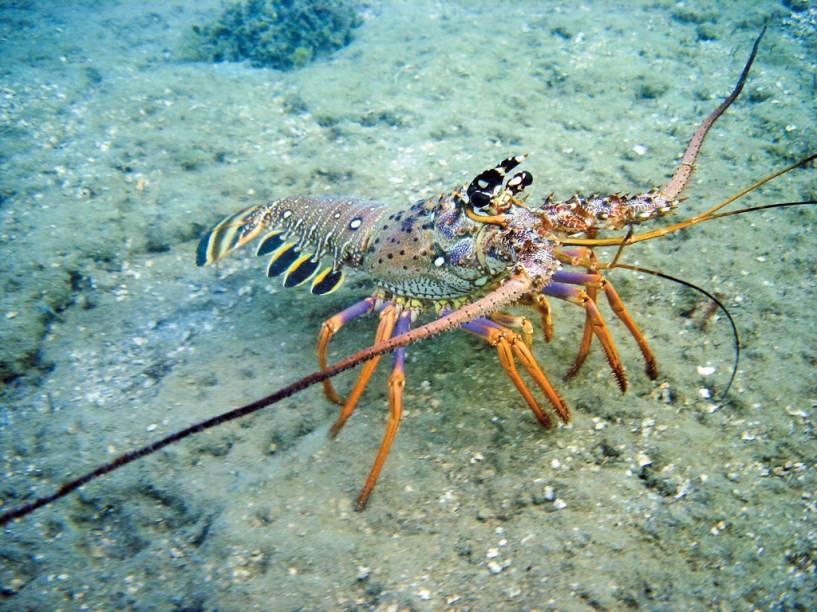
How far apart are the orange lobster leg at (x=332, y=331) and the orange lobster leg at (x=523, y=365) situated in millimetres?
921

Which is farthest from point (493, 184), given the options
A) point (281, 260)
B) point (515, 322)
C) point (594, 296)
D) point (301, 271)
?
point (281, 260)

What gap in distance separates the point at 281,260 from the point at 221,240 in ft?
1.94

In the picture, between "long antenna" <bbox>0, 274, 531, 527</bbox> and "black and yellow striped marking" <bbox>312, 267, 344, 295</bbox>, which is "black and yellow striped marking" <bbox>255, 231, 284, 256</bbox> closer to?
"black and yellow striped marking" <bbox>312, 267, 344, 295</bbox>

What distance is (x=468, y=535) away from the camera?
2520mm

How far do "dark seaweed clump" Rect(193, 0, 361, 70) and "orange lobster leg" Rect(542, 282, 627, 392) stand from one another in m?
6.32

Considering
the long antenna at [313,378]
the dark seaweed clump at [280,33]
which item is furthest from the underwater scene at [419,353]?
the dark seaweed clump at [280,33]

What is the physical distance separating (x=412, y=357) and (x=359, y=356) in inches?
71.1

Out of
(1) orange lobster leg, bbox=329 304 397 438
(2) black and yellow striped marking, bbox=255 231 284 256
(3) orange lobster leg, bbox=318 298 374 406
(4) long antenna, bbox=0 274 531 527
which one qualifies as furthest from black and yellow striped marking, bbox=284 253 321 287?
(4) long antenna, bbox=0 274 531 527

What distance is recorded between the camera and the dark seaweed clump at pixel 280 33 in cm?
771

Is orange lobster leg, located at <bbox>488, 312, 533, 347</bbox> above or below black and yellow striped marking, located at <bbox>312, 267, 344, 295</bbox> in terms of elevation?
above

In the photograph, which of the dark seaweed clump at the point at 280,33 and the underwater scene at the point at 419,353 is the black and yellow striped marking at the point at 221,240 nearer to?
the underwater scene at the point at 419,353

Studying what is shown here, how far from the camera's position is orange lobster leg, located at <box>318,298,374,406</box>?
3213 mm

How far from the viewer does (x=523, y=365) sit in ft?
9.04

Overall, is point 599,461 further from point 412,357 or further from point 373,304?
point 373,304
